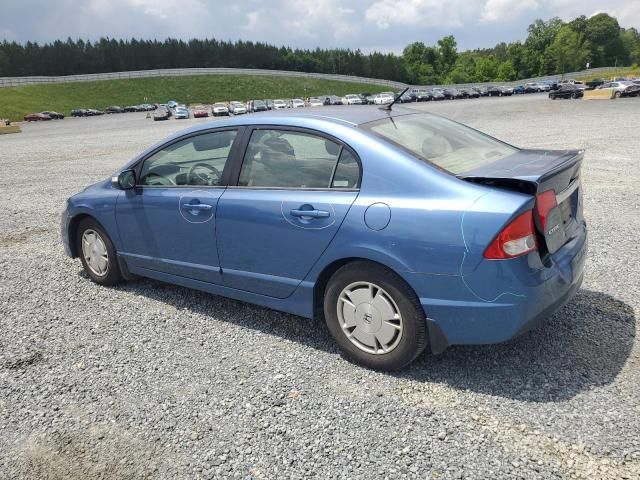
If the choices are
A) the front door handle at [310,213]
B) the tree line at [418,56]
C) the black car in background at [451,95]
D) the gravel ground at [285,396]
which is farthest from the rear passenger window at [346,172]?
the tree line at [418,56]

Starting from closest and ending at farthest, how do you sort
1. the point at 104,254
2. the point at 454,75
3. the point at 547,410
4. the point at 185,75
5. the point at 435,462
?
the point at 435,462, the point at 547,410, the point at 104,254, the point at 185,75, the point at 454,75

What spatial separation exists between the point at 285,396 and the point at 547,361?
1.69 metres

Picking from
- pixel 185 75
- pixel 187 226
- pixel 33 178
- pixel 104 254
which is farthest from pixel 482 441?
pixel 185 75

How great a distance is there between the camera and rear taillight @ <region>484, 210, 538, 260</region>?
109 inches

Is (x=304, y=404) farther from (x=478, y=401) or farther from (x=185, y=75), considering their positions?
(x=185, y=75)

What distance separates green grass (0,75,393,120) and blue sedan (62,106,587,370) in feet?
285

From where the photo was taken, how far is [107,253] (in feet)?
16.5

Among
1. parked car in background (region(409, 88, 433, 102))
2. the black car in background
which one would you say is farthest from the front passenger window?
the black car in background

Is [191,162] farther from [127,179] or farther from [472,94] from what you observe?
[472,94]

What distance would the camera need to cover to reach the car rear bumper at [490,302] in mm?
2836

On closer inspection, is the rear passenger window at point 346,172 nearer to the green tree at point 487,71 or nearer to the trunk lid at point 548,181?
the trunk lid at point 548,181

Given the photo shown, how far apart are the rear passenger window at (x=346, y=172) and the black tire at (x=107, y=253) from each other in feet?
8.68

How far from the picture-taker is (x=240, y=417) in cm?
302

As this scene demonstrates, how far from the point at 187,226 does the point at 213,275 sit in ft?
1.45
